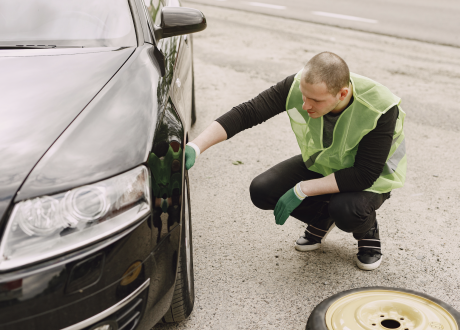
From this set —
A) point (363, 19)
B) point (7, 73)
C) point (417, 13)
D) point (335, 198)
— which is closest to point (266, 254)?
point (335, 198)

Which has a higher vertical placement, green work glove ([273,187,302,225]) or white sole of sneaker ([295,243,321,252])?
green work glove ([273,187,302,225])

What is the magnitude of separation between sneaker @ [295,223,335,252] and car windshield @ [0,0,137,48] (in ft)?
4.41

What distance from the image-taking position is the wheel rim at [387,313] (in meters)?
1.89

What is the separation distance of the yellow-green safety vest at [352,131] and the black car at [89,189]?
2.30 feet

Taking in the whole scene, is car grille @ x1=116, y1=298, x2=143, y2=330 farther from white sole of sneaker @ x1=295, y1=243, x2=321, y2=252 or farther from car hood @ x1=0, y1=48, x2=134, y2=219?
white sole of sneaker @ x1=295, y1=243, x2=321, y2=252

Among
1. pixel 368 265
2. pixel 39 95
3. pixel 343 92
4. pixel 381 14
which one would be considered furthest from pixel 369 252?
pixel 381 14

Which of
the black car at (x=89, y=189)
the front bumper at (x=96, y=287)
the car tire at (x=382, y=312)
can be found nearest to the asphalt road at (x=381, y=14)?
the car tire at (x=382, y=312)

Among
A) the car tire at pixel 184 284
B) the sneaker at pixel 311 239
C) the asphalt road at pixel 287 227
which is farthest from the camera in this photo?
the sneaker at pixel 311 239

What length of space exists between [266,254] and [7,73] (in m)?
1.56

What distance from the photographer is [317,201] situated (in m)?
2.58

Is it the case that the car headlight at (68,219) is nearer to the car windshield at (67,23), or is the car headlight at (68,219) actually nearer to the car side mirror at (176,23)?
the car windshield at (67,23)

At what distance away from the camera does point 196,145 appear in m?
2.37

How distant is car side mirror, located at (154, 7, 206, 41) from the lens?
2.38m

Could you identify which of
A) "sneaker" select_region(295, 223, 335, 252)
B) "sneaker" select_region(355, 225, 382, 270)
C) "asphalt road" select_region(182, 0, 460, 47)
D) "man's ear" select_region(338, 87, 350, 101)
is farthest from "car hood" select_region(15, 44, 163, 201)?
"asphalt road" select_region(182, 0, 460, 47)
